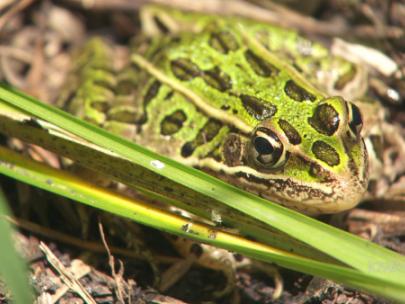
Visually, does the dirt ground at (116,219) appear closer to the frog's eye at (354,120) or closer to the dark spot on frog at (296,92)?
the frog's eye at (354,120)

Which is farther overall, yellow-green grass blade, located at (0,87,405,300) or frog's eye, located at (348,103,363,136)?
frog's eye, located at (348,103,363,136)

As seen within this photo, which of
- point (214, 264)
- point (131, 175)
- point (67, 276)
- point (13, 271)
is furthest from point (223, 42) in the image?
point (13, 271)

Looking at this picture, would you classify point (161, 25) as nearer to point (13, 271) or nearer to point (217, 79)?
point (217, 79)

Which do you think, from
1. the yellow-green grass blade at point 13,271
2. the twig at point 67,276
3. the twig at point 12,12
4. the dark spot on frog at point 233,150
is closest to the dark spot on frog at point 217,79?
the dark spot on frog at point 233,150

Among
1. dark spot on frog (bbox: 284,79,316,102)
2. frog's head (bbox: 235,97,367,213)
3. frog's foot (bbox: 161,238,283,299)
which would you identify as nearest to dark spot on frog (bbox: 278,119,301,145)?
frog's head (bbox: 235,97,367,213)

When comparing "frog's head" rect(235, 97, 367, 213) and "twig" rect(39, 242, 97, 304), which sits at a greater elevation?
"frog's head" rect(235, 97, 367, 213)

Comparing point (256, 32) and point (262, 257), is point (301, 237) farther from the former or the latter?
point (256, 32)

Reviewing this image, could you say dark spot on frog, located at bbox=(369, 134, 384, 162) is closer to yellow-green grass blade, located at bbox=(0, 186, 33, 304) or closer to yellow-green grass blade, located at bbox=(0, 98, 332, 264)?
yellow-green grass blade, located at bbox=(0, 98, 332, 264)
